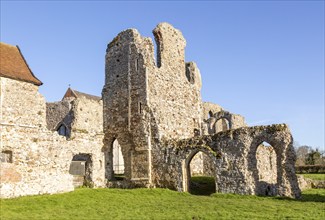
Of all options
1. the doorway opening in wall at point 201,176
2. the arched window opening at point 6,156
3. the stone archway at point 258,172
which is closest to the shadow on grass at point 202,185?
the doorway opening in wall at point 201,176

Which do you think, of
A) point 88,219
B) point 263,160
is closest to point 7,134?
point 88,219

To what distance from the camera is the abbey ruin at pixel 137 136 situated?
16.6m

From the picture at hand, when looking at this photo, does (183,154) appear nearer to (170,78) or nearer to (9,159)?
(170,78)

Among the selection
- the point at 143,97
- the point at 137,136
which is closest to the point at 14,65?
the point at 143,97

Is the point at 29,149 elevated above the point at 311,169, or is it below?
above

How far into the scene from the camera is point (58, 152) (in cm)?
1800

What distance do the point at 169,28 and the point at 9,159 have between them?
12870 millimetres

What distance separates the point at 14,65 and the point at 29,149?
14.7ft

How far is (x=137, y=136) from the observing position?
20609 millimetres

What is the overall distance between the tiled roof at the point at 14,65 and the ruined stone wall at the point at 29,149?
31 cm

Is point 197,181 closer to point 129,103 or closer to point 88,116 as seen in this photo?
point 129,103

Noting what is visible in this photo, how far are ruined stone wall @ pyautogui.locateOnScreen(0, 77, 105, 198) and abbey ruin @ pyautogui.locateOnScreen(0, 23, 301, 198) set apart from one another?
0.05m

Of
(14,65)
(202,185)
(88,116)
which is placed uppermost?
(14,65)

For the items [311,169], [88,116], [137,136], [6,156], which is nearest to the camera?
[6,156]
